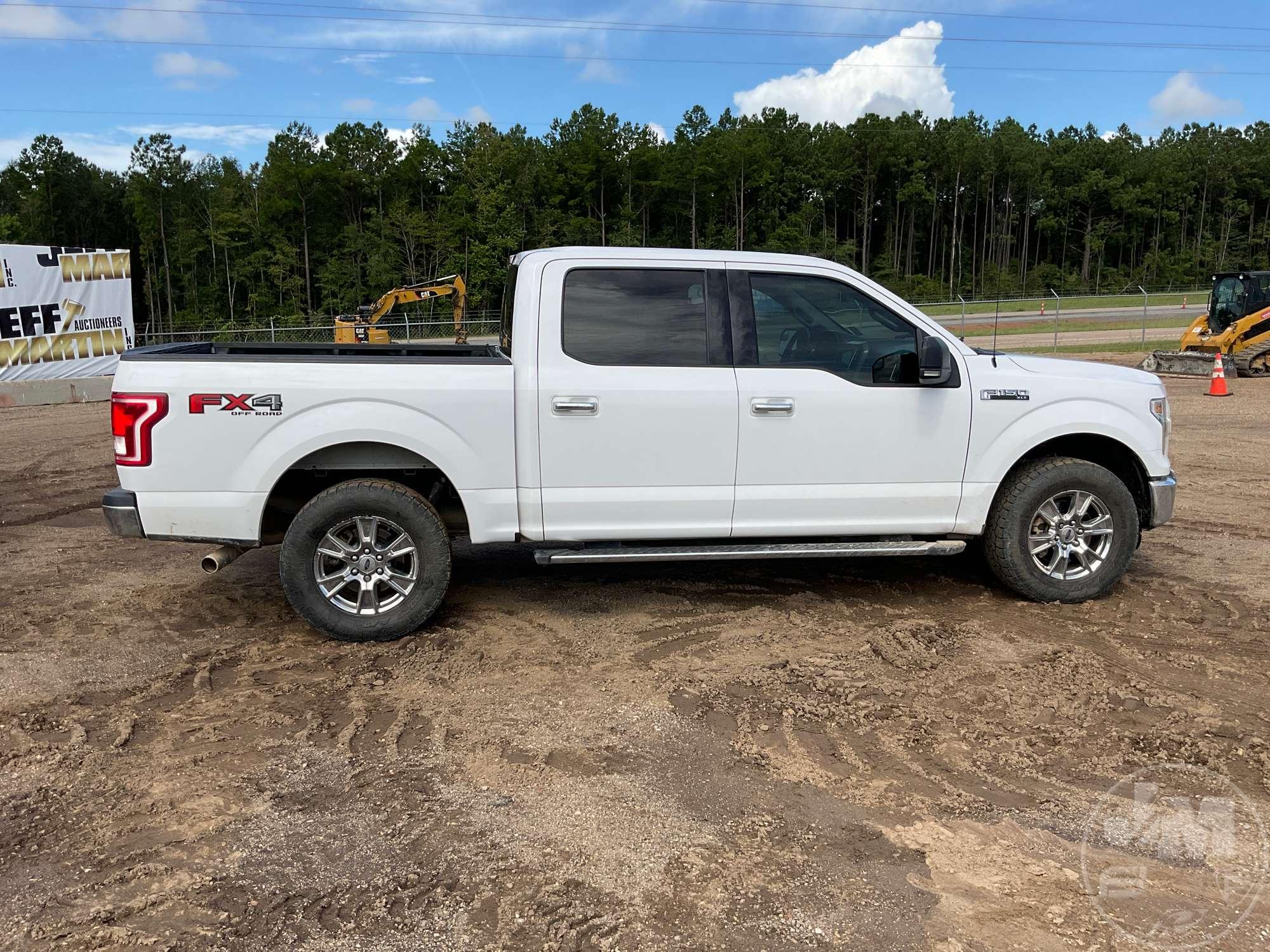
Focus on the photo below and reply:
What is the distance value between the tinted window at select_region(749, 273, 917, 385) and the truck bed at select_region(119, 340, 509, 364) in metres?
1.56

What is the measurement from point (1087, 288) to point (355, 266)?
55.7 meters

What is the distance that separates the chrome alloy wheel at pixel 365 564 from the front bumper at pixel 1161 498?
14.7 feet

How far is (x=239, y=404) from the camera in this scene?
491cm

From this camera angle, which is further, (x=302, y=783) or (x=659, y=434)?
(x=659, y=434)

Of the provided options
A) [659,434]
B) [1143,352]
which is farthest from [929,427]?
[1143,352]

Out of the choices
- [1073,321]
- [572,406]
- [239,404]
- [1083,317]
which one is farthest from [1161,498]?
[1083,317]

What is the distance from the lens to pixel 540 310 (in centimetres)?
527

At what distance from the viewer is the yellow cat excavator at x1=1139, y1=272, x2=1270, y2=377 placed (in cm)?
2050

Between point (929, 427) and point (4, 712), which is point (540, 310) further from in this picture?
point (4, 712)

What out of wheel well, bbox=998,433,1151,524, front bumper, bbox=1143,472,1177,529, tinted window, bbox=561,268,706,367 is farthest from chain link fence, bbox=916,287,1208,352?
tinted window, bbox=561,268,706,367

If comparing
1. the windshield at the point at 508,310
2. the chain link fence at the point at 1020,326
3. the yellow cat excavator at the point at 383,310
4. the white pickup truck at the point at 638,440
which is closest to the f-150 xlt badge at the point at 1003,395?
the white pickup truck at the point at 638,440

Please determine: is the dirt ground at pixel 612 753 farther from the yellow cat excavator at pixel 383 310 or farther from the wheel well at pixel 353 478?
the yellow cat excavator at pixel 383 310

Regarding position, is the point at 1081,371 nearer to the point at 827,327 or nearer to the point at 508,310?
the point at 827,327

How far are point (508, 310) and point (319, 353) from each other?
1.20 meters
